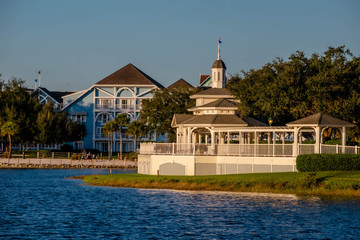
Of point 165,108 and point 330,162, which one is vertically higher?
point 165,108

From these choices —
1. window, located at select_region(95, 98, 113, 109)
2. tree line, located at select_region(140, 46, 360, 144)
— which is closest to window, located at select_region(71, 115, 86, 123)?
window, located at select_region(95, 98, 113, 109)

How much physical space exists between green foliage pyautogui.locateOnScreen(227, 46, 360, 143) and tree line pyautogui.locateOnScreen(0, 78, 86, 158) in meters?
45.6

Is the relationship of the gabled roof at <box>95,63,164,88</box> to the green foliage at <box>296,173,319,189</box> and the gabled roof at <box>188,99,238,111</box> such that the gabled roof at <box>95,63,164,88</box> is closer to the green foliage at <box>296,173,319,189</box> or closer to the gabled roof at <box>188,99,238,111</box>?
the gabled roof at <box>188,99,238,111</box>

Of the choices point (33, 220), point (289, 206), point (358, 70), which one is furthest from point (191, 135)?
point (33, 220)

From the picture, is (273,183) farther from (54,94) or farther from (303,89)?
(54,94)

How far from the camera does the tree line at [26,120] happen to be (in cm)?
10756

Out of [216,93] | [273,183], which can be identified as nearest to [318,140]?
[273,183]

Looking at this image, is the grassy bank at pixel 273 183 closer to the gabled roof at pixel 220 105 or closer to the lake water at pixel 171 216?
the lake water at pixel 171 216

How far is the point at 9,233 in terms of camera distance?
3441cm

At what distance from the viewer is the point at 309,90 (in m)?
68.3

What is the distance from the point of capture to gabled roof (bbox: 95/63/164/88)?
412 ft

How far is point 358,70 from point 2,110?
61.7 m

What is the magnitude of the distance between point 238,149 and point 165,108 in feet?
136

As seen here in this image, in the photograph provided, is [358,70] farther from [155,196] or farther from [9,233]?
[9,233]
